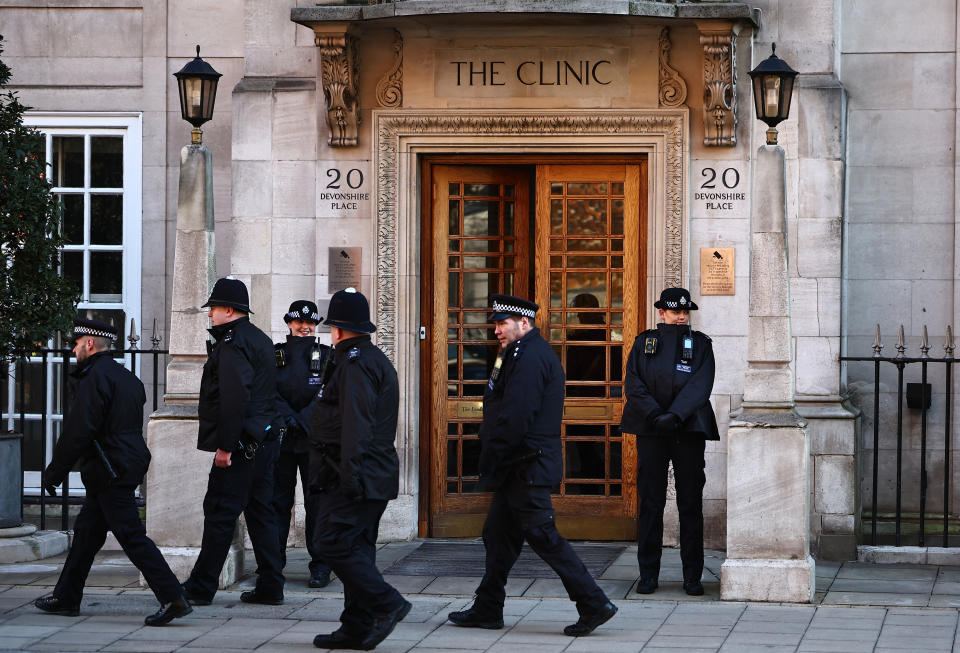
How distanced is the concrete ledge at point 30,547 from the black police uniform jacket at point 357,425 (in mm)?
3777

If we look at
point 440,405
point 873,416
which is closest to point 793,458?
point 873,416

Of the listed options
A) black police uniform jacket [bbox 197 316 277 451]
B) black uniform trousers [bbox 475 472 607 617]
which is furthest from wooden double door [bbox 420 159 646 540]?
black uniform trousers [bbox 475 472 607 617]

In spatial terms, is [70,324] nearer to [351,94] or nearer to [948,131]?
[351,94]

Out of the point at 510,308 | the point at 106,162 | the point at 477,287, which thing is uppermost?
the point at 106,162

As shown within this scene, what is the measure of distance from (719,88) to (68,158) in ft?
18.9

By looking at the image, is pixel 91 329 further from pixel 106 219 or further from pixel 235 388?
pixel 106 219

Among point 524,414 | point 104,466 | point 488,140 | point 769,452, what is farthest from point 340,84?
point 769,452

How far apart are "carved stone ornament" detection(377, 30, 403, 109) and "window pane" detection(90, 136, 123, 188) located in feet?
8.83

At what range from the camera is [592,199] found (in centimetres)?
1202

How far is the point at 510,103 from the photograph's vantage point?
11.8 meters

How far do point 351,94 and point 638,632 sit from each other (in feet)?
16.9

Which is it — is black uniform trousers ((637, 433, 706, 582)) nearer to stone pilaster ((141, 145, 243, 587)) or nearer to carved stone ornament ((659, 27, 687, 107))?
stone pilaster ((141, 145, 243, 587))

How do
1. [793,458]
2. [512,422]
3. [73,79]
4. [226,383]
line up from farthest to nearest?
[73,79] → [793,458] → [226,383] → [512,422]

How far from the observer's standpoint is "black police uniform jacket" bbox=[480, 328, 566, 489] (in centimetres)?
848
